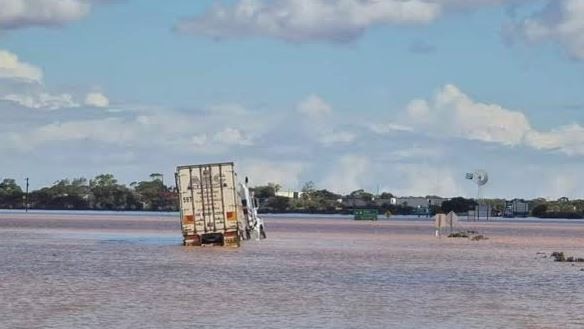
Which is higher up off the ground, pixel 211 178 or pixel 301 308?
pixel 211 178

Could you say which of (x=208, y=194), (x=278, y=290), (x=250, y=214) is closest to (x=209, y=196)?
(x=208, y=194)

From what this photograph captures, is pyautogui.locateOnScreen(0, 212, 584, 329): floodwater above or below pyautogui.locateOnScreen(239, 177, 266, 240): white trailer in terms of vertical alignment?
below

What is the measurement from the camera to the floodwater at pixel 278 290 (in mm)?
29719

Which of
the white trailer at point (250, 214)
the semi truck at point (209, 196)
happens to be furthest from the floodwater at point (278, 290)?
the white trailer at point (250, 214)

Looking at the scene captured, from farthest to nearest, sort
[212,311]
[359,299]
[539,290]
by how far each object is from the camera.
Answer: [539,290]
[359,299]
[212,311]

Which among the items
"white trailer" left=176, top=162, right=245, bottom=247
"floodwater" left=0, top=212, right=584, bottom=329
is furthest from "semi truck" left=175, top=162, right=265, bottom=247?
"floodwater" left=0, top=212, right=584, bottom=329

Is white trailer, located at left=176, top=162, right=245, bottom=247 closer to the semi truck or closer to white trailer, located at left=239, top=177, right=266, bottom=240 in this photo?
the semi truck

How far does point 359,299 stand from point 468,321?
5.51 metres

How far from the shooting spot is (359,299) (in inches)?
1396

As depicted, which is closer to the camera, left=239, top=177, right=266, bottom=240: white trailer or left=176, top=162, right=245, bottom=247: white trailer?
left=176, top=162, right=245, bottom=247: white trailer

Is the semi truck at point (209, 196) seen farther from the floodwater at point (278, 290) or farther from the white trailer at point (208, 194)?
the floodwater at point (278, 290)

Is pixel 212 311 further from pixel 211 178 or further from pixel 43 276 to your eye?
pixel 211 178

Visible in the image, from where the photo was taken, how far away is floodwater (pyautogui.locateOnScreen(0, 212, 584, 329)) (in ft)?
97.5

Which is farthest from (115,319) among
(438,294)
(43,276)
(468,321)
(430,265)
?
(430,265)
